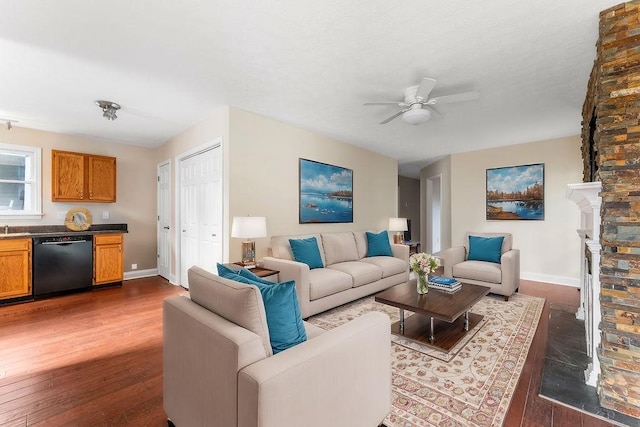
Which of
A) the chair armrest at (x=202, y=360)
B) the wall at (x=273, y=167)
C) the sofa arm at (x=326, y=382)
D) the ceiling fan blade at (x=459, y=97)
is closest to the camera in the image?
the sofa arm at (x=326, y=382)

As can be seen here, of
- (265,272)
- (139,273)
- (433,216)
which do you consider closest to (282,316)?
(265,272)

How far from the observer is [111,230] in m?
4.74

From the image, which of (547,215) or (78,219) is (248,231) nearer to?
(78,219)

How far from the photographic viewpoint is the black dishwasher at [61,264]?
3908mm

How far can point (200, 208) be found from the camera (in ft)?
13.1

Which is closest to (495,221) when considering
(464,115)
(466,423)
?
(464,115)

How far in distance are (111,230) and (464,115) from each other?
5.77 metres

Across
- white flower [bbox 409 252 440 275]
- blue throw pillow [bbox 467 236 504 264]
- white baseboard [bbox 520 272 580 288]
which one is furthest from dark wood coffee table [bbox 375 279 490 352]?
white baseboard [bbox 520 272 580 288]

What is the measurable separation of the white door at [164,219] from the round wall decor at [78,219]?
3.47 feet

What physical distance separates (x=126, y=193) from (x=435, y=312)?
5440 millimetres

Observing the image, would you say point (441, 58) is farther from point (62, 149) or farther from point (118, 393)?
point (62, 149)

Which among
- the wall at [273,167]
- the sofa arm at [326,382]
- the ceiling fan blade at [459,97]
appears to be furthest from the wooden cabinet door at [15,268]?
the ceiling fan blade at [459,97]

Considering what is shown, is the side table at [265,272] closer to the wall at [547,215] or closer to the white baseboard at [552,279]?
the wall at [547,215]

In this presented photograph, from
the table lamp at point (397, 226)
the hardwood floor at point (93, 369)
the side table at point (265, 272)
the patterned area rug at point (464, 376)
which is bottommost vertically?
the hardwood floor at point (93, 369)
